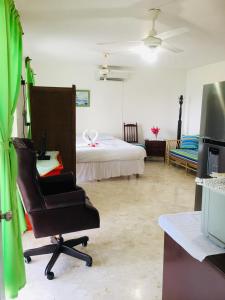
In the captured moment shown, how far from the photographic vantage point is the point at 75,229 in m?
2.09

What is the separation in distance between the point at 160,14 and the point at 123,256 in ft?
8.27

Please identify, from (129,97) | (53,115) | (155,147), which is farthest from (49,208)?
(129,97)

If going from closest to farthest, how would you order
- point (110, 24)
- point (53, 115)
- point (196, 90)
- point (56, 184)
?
point (56, 184)
point (110, 24)
point (53, 115)
point (196, 90)

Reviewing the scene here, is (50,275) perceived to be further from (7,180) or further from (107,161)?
(107,161)

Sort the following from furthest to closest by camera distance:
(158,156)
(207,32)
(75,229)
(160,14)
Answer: (158,156)
(207,32)
(160,14)
(75,229)

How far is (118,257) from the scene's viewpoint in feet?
7.70

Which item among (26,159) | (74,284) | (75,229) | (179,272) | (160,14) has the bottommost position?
(74,284)

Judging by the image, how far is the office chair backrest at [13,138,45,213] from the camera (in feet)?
6.33

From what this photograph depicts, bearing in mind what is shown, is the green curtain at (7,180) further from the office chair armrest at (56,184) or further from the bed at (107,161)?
the bed at (107,161)

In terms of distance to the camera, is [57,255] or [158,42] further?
[158,42]

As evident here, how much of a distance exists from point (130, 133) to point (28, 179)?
500cm

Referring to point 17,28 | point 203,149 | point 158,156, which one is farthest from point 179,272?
point 158,156

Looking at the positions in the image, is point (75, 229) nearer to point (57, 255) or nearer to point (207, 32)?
point (57, 255)

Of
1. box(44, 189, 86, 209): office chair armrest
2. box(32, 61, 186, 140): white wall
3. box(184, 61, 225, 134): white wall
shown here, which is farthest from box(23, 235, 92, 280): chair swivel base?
box(184, 61, 225, 134): white wall
